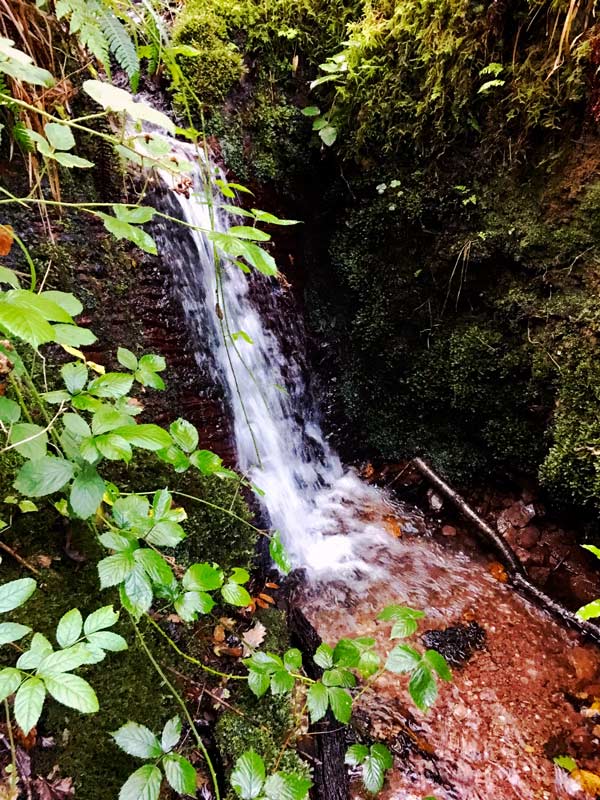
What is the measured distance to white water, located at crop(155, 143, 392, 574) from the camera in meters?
3.16

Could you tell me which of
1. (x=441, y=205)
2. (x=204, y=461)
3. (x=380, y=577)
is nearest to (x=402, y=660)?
(x=204, y=461)

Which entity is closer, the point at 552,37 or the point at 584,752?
the point at 584,752

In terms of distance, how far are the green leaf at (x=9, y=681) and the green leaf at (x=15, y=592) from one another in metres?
0.13

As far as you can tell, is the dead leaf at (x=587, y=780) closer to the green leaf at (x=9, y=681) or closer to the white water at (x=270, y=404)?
the white water at (x=270, y=404)

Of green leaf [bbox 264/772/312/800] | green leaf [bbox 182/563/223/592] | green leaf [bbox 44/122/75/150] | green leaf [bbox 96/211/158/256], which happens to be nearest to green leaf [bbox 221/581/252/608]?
green leaf [bbox 182/563/223/592]

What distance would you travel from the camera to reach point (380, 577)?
10.7 ft

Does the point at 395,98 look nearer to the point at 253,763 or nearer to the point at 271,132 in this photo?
the point at 271,132

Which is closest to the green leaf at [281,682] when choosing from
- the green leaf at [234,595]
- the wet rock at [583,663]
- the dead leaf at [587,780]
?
the green leaf at [234,595]

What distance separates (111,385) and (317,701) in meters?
1.23

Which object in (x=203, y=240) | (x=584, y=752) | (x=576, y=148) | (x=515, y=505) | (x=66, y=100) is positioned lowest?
(x=584, y=752)

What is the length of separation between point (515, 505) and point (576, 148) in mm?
2583

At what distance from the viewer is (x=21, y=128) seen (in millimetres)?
1470

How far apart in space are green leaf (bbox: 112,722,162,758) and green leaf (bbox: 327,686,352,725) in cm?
56

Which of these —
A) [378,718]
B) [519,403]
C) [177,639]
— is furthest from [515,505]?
[177,639]
